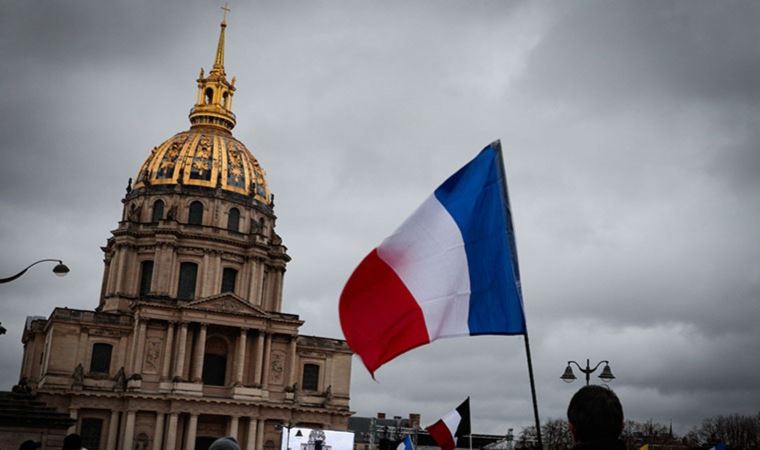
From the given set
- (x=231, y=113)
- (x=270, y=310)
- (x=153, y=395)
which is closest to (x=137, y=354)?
(x=153, y=395)

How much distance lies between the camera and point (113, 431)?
60.4m

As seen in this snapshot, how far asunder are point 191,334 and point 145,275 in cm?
857

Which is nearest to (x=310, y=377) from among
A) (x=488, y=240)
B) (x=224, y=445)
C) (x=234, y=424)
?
(x=234, y=424)

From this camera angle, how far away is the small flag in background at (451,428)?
2195 centimetres

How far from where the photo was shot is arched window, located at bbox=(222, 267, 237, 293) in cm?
7019

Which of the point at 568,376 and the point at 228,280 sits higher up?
the point at 228,280

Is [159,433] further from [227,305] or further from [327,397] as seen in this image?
[327,397]

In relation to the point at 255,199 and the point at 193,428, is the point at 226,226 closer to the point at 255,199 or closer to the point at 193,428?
the point at 255,199

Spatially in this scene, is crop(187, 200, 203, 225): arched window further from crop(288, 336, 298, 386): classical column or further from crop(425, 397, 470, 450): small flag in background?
crop(425, 397, 470, 450): small flag in background

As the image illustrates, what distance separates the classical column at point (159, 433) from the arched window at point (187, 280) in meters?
10.6

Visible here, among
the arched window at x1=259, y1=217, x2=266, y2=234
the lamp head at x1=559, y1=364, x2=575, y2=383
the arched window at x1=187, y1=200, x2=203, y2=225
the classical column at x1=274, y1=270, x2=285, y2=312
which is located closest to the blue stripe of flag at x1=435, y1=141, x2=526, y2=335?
the lamp head at x1=559, y1=364, x2=575, y2=383

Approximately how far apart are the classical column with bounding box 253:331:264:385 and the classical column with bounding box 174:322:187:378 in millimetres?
5457

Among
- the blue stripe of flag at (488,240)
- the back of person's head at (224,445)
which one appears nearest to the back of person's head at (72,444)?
the back of person's head at (224,445)

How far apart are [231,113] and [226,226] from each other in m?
13.7
